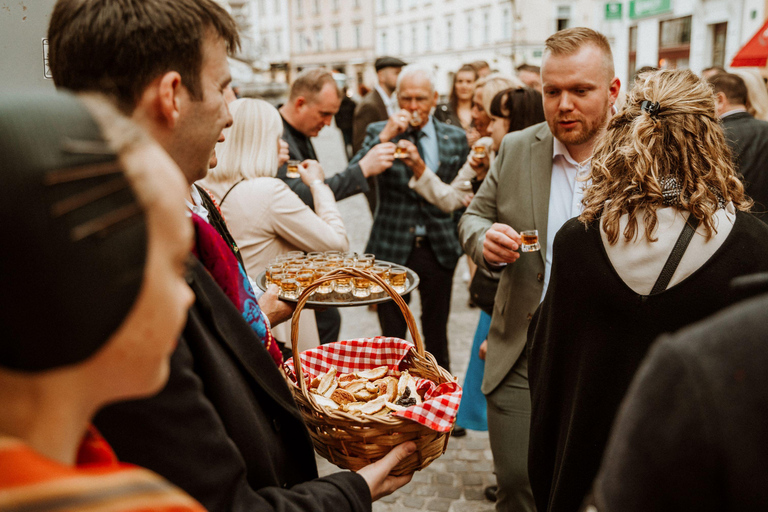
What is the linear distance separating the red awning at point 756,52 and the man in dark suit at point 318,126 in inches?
192

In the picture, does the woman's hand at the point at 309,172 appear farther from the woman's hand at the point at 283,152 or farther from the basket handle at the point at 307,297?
the basket handle at the point at 307,297

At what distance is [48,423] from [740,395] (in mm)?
809

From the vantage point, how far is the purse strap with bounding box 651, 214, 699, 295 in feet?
6.13

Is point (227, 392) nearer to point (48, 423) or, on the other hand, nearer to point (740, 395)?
point (48, 423)

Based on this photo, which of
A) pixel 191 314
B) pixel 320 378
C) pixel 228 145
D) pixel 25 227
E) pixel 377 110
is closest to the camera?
pixel 25 227

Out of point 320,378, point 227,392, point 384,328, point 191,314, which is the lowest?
point 384,328

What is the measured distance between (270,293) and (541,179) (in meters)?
1.40

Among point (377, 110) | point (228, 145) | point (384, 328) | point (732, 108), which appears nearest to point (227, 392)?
point (228, 145)

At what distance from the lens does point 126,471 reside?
686mm

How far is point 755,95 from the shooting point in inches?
226

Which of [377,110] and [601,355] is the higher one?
[377,110]

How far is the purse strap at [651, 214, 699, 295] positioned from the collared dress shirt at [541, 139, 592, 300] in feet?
3.31

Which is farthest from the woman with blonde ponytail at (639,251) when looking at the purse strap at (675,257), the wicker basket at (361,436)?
the wicker basket at (361,436)

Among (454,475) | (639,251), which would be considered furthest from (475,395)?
(639,251)
